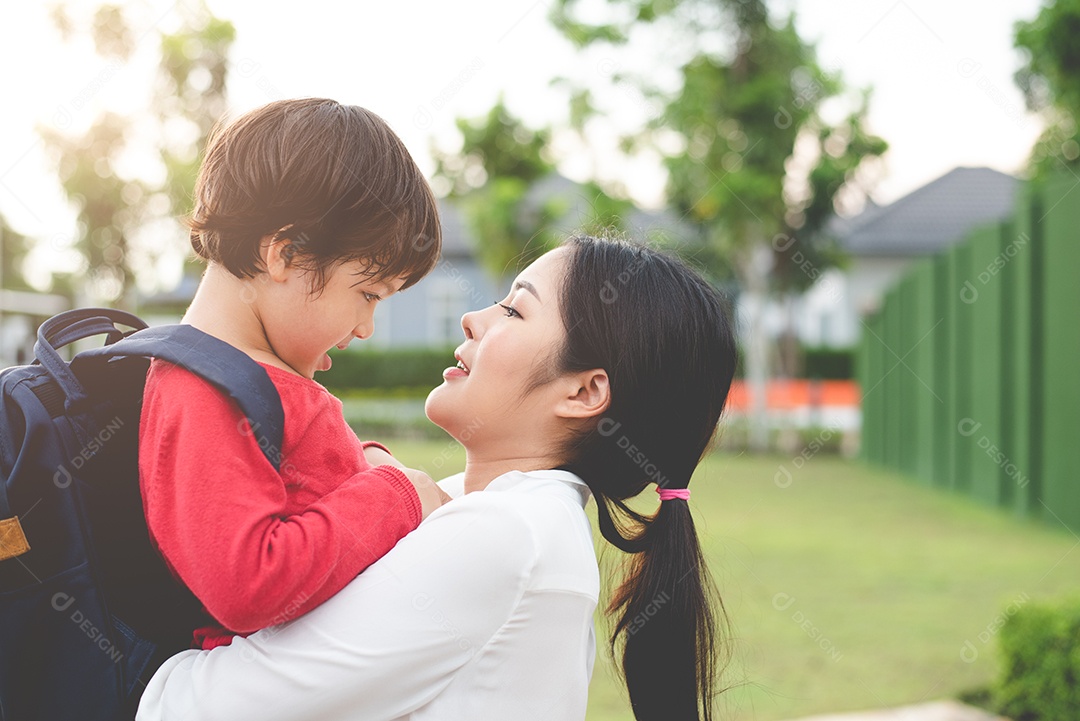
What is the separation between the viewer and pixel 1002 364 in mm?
10625

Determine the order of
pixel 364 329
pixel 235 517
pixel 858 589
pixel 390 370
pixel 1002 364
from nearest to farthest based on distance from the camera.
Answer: pixel 235 517 → pixel 364 329 → pixel 858 589 → pixel 1002 364 → pixel 390 370

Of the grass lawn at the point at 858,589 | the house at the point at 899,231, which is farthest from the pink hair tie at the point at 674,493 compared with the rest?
the house at the point at 899,231

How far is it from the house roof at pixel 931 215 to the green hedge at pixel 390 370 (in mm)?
14725

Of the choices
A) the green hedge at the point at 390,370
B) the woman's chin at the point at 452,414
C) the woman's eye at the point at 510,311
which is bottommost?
the green hedge at the point at 390,370

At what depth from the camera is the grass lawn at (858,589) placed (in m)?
4.66

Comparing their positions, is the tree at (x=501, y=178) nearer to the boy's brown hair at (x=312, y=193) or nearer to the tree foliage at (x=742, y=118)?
the tree foliage at (x=742, y=118)

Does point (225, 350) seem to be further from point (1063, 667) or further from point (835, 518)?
point (835, 518)

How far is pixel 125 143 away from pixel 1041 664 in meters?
15.4

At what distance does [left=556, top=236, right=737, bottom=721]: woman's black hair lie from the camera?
1.62m

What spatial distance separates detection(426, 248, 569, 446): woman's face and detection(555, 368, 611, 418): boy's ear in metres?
0.02

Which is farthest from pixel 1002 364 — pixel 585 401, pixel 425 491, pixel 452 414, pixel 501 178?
pixel 501 178

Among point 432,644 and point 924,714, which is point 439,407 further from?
point 924,714

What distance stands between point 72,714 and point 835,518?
9364 millimetres

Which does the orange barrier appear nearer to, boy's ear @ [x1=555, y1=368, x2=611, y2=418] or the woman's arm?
boy's ear @ [x1=555, y1=368, x2=611, y2=418]
